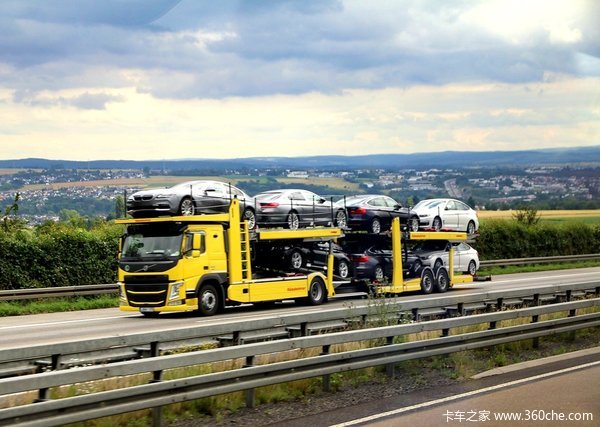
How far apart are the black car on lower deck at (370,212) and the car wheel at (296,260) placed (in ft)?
10.1

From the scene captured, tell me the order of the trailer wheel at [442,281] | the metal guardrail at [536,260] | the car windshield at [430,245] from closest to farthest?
the car windshield at [430,245], the trailer wheel at [442,281], the metal guardrail at [536,260]

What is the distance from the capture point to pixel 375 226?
31.8 metres

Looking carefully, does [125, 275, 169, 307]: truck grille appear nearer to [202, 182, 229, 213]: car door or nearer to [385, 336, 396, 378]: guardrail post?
[202, 182, 229, 213]: car door

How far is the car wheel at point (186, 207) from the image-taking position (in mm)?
25203

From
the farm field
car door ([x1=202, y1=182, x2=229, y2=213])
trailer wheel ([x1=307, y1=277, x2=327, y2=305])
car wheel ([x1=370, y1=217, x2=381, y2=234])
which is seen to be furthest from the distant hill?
trailer wheel ([x1=307, y1=277, x2=327, y2=305])

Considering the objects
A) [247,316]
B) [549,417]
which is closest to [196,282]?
[247,316]

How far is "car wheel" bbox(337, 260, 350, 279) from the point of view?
30531mm

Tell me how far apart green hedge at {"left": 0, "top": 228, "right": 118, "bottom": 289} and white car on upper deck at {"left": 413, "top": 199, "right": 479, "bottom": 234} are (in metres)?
11.0

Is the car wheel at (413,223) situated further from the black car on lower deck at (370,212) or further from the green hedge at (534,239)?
the green hedge at (534,239)

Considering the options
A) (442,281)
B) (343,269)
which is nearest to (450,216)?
(442,281)

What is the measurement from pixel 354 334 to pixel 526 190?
287 inches

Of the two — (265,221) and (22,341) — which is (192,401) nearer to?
(22,341)

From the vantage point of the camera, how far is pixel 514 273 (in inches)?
1949

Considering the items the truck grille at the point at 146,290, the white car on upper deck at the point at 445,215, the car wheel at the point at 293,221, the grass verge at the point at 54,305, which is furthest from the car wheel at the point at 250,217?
the white car on upper deck at the point at 445,215
